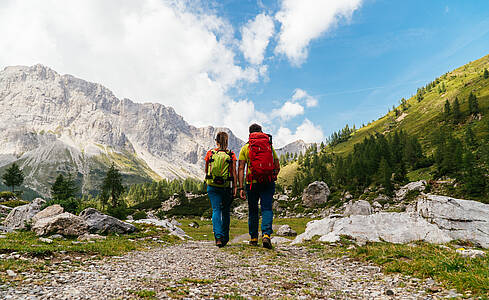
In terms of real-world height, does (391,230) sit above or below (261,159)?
below

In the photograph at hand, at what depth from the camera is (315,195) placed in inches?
4013

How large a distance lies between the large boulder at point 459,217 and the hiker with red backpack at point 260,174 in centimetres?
1343

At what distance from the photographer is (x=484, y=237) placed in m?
15.5

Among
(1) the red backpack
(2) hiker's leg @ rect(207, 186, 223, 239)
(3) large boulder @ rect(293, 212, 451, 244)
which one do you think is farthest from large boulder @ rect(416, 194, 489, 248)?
(2) hiker's leg @ rect(207, 186, 223, 239)

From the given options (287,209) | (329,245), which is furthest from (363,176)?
(329,245)

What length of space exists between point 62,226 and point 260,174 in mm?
14578

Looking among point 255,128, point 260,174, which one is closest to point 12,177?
point 255,128

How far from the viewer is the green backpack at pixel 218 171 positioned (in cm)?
1169

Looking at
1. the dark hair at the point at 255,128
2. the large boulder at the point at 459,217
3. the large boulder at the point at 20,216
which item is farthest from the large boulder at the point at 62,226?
the large boulder at the point at 459,217

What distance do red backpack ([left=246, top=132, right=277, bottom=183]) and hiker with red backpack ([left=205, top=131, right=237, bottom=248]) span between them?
1159mm

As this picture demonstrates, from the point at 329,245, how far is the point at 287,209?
321ft

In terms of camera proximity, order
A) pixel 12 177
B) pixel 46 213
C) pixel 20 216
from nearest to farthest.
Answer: pixel 46 213, pixel 20 216, pixel 12 177

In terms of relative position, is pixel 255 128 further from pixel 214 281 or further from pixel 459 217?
pixel 459 217

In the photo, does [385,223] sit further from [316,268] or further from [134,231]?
[134,231]
